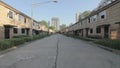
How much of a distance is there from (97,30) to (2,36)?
59.9ft

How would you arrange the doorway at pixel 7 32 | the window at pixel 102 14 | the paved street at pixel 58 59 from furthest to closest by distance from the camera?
the window at pixel 102 14
the doorway at pixel 7 32
the paved street at pixel 58 59

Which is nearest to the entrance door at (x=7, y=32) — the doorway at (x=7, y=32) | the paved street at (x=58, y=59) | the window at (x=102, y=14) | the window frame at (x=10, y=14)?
the doorway at (x=7, y=32)

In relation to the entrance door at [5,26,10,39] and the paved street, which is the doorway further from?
the paved street

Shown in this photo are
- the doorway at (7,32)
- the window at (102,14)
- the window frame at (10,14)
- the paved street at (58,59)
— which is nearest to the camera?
the paved street at (58,59)

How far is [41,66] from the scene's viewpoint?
7.54 meters

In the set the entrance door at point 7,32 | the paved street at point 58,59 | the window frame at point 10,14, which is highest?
the window frame at point 10,14

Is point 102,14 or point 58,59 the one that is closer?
point 58,59

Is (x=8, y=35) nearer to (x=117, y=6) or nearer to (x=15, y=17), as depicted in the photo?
(x=15, y=17)

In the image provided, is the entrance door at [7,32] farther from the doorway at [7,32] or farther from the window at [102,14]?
the window at [102,14]

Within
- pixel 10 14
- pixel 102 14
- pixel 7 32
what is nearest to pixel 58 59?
pixel 7 32

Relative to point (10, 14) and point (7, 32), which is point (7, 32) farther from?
point (10, 14)

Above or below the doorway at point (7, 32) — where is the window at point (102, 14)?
above

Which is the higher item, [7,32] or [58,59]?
[7,32]

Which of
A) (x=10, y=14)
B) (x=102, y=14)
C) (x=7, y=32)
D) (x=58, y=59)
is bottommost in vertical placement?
(x=58, y=59)
